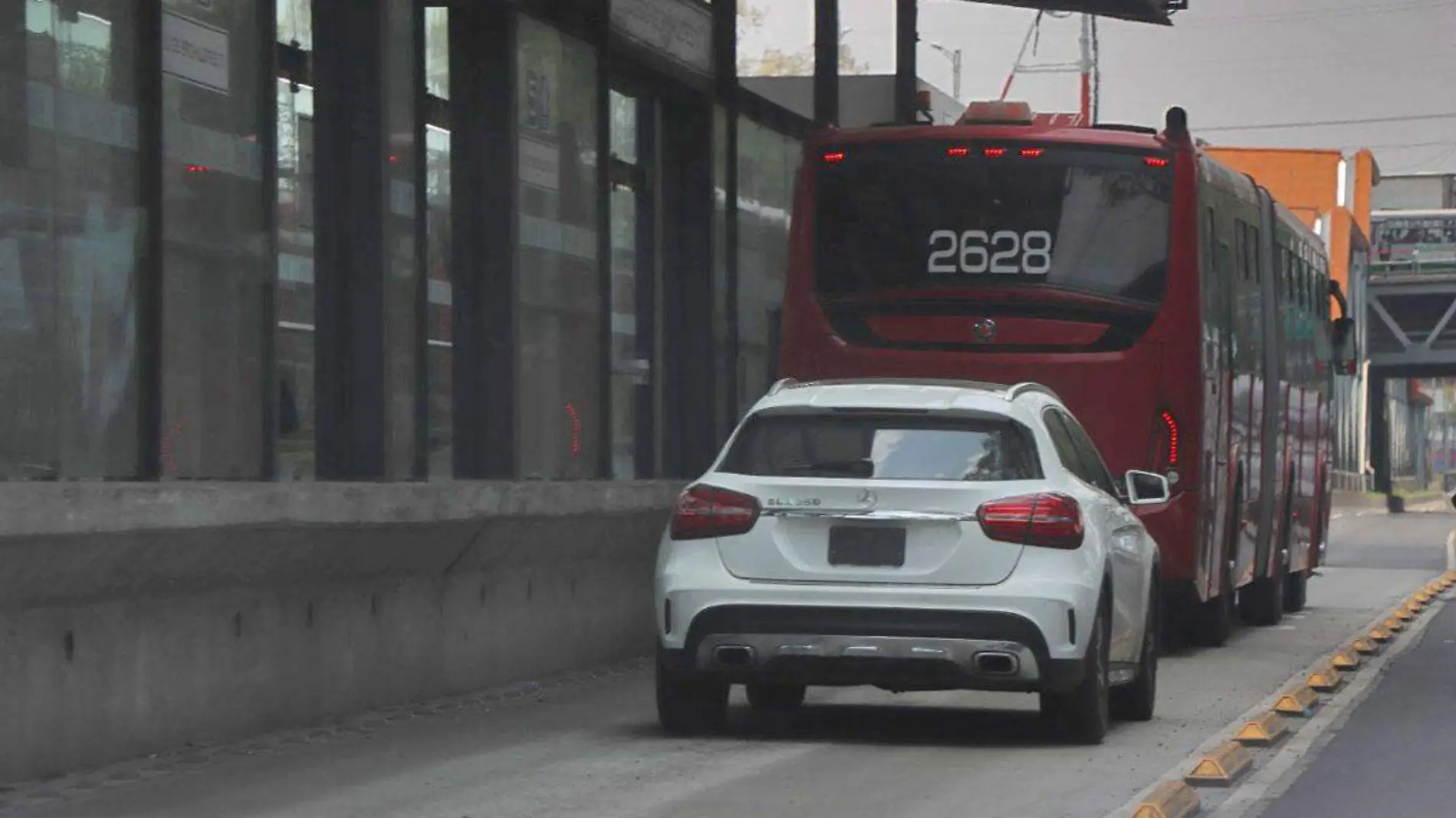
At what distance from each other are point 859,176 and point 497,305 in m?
2.57

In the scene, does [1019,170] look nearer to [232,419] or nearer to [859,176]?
[859,176]

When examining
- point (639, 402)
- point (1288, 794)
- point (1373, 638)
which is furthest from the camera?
point (639, 402)

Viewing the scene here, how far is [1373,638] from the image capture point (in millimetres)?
21219

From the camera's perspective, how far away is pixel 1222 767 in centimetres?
1130

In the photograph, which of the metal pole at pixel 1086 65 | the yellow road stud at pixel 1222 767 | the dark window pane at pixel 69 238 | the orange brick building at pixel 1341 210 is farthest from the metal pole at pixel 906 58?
the orange brick building at pixel 1341 210

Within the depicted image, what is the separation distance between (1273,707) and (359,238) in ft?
19.0

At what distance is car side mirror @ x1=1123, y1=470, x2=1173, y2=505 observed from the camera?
1397 centimetres

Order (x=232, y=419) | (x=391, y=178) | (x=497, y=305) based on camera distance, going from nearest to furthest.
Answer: (x=232, y=419), (x=391, y=178), (x=497, y=305)

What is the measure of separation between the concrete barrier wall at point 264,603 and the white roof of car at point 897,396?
1.92 m

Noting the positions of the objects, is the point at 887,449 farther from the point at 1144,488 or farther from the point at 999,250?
the point at 999,250

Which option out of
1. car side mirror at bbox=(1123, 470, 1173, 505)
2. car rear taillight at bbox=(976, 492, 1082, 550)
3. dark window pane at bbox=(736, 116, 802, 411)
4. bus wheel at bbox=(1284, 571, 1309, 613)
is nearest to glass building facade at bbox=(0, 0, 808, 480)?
dark window pane at bbox=(736, 116, 802, 411)

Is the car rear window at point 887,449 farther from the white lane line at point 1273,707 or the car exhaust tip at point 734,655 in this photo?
the white lane line at point 1273,707

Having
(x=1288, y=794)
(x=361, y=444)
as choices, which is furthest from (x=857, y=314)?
(x=1288, y=794)

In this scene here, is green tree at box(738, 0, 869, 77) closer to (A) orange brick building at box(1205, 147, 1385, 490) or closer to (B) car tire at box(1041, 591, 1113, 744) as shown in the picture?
(B) car tire at box(1041, 591, 1113, 744)
